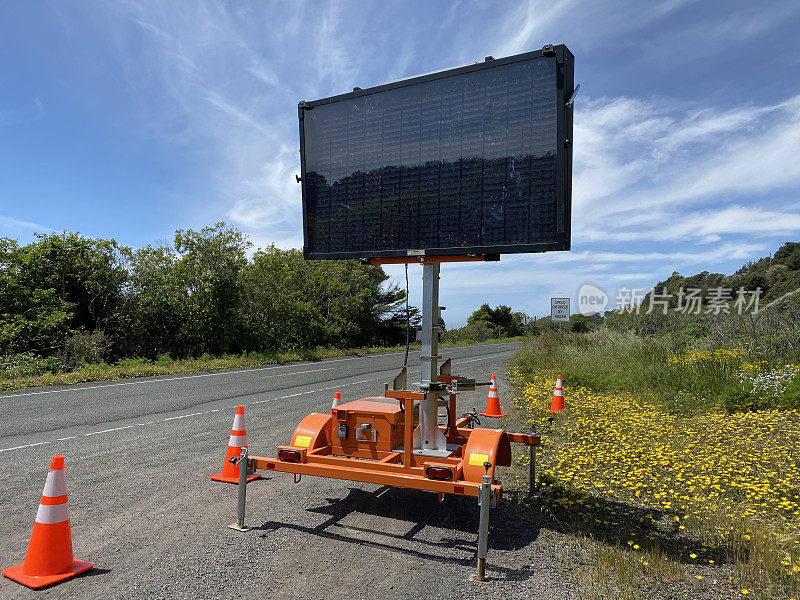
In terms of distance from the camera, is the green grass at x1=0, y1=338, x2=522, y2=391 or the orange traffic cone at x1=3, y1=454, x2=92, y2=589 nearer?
the orange traffic cone at x1=3, y1=454, x2=92, y2=589

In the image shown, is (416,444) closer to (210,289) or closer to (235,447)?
(235,447)

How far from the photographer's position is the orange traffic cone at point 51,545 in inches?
141

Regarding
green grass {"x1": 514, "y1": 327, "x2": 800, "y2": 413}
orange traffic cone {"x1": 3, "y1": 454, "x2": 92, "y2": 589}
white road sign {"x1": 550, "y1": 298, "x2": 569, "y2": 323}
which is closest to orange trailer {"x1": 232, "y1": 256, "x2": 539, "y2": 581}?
orange traffic cone {"x1": 3, "y1": 454, "x2": 92, "y2": 589}

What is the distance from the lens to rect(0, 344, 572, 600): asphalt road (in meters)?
3.52

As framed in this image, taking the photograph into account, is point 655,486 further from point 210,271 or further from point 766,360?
point 210,271

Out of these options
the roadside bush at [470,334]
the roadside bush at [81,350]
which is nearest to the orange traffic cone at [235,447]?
the roadside bush at [81,350]

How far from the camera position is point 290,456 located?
4617 millimetres

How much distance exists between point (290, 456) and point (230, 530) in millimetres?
776

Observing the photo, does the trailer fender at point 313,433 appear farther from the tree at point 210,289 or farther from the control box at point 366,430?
the tree at point 210,289

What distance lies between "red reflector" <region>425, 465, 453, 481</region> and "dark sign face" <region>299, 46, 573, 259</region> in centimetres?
175

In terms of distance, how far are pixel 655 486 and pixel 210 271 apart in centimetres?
2130

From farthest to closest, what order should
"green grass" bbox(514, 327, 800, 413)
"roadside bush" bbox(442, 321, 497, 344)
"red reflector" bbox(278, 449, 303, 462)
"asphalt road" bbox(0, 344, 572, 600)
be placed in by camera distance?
"roadside bush" bbox(442, 321, 497, 344), "green grass" bbox(514, 327, 800, 413), "red reflector" bbox(278, 449, 303, 462), "asphalt road" bbox(0, 344, 572, 600)

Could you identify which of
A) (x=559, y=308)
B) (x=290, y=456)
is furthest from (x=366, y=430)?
(x=559, y=308)

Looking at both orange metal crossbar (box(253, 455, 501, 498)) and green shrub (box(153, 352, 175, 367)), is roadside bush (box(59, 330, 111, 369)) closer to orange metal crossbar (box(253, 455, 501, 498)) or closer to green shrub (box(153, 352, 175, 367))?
green shrub (box(153, 352, 175, 367))
